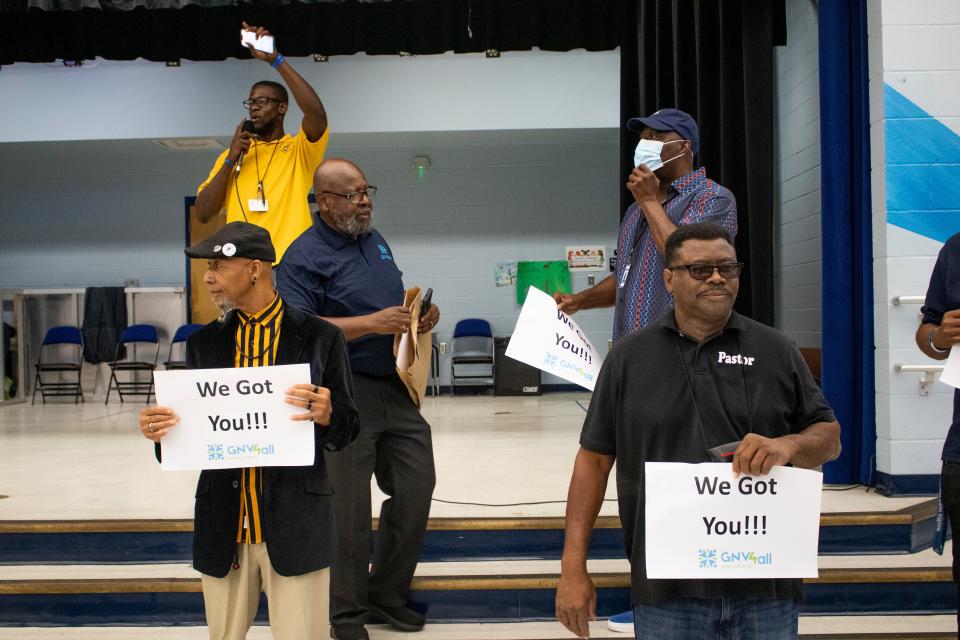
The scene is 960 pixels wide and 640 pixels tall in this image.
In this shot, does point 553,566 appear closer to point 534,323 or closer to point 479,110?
point 534,323

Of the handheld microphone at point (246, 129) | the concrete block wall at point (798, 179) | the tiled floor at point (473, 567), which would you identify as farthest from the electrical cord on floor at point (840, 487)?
the handheld microphone at point (246, 129)

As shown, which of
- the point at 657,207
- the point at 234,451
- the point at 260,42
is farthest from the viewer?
the point at 260,42

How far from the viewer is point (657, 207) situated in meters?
2.32

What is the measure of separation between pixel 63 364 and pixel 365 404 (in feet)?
25.1

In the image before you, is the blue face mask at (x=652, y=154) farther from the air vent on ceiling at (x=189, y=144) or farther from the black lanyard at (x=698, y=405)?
the air vent on ceiling at (x=189, y=144)

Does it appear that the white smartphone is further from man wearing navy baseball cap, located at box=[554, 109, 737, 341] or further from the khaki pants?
the khaki pants

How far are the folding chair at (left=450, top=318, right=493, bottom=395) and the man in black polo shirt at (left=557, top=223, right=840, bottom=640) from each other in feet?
25.9

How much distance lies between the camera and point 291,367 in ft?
6.29

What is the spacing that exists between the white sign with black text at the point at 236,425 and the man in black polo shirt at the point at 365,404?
692mm

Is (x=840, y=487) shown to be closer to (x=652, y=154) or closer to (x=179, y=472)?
(x=652, y=154)

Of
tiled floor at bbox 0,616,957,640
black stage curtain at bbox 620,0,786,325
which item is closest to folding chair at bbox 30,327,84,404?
tiled floor at bbox 0,616,957,640

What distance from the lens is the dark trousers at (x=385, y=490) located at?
2812 mm

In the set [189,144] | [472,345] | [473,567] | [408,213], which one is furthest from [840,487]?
[189,144]

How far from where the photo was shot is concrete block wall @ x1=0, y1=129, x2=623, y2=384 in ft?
32.0
